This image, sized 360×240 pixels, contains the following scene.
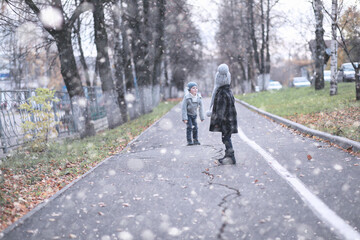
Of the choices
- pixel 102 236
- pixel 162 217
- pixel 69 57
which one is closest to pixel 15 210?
pixel 102 236

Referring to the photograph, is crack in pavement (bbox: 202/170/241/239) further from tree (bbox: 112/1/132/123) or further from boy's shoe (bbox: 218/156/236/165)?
tree (bbox: 112/1/132/123)

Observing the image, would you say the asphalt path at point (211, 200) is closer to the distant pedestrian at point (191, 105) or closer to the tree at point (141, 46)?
the distant pedestrian at point (191, 105)

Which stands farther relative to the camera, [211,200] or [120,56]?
[120,56]

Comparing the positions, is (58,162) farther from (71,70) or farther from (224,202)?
(224,202)

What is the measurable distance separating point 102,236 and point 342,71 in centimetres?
2985

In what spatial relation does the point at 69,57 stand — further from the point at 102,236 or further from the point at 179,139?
the point at 102,236

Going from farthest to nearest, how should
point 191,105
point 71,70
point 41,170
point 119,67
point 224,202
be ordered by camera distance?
point 119,67, point 71,70, point 191,105, point 41,170, point 224,202

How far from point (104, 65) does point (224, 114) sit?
10425mm

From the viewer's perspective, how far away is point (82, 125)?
43.9 feet

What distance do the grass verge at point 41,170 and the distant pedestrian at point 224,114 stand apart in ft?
9.72

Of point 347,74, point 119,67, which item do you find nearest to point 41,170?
point 119,67

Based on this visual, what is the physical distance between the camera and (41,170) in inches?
301

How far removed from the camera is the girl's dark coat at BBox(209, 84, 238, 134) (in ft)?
22.3

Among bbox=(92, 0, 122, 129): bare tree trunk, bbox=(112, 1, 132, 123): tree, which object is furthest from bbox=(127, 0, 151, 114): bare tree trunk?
bbox=(92, 0, 122, 129): bare tree trunk
